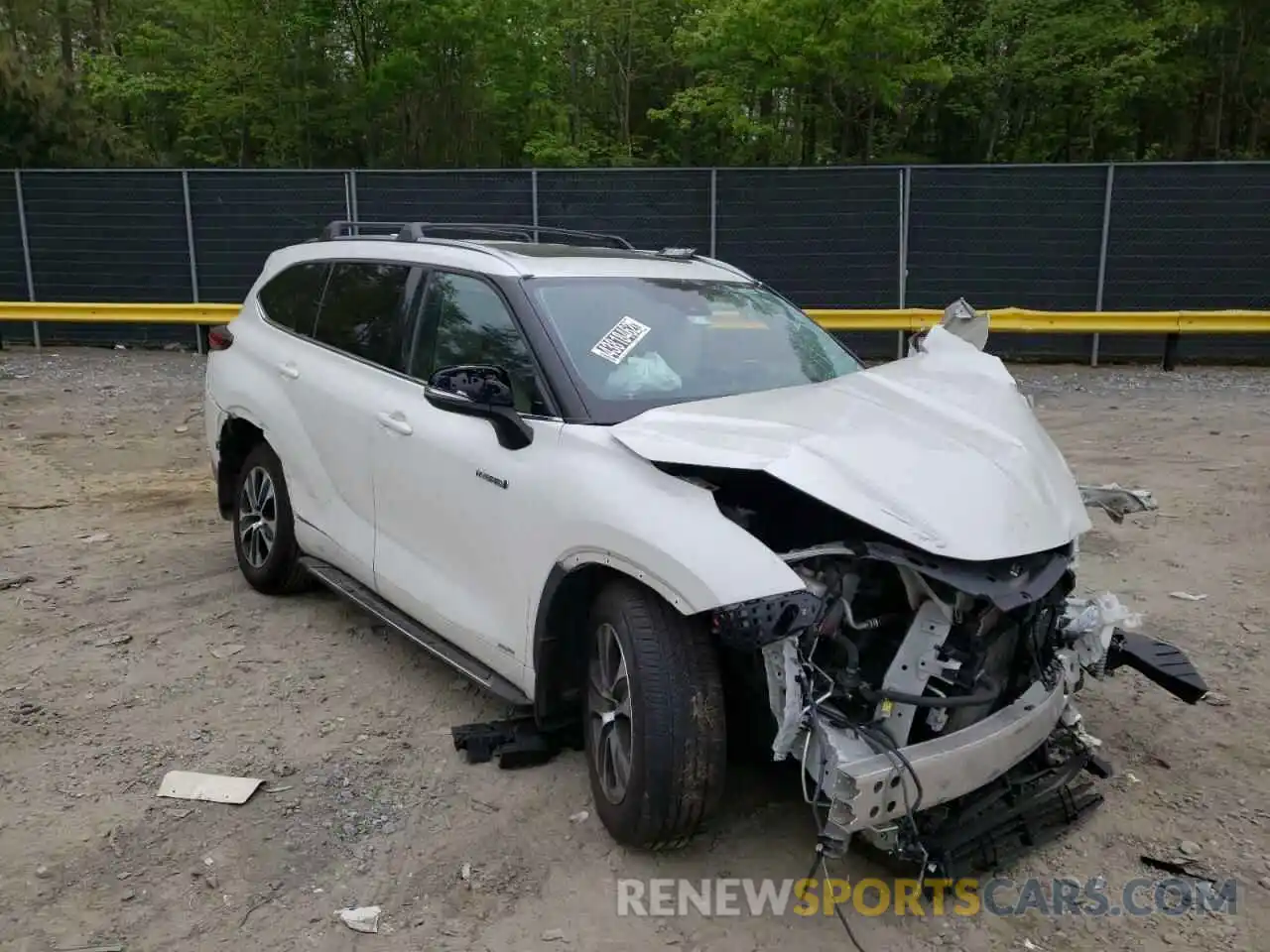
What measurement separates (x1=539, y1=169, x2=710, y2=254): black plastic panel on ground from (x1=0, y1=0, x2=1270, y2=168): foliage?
192 inches

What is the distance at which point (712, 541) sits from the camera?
9.69 ft

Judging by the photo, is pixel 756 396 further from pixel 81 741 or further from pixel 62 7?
pixel 62 7

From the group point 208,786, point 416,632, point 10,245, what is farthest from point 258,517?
point 10,245

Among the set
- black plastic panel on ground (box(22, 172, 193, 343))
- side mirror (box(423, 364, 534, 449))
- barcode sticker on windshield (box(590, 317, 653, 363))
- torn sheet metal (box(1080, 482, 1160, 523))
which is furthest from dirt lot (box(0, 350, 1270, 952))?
black plastic panel on ground (box(22, 172, 193, 343))

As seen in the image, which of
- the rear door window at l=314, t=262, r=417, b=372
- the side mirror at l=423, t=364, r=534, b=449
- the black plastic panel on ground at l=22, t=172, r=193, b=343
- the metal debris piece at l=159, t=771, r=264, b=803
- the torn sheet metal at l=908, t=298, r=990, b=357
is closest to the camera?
the side mirror at l=423, t=364, r=534, b=449

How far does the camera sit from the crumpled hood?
293cm

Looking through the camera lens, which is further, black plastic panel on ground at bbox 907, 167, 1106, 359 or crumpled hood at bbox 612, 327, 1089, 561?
black plastic panel on ground at bbox 907, 167, 1106, 359

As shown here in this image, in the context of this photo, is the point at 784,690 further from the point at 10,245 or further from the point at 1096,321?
the point at 10,245

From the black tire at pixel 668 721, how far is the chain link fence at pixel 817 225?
1100 cm

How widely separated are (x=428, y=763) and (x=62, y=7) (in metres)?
23.8

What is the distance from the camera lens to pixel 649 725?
2994 millimetres

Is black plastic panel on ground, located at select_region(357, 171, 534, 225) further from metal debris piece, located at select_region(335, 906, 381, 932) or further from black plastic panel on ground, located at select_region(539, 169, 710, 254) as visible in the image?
metal debris piece, located at select_region(335, 906, 381, 932)

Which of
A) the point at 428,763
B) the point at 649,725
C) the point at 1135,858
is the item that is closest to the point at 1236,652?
the point at 1135,858

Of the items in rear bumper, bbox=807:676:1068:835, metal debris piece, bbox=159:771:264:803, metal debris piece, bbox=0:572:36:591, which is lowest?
metal debris piece, bbox=159:771:264:803
